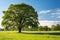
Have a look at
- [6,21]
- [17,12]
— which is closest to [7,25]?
[6,21]

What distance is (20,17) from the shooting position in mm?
52250

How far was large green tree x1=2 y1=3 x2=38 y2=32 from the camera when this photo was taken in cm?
5141

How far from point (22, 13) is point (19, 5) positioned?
3.05 meters

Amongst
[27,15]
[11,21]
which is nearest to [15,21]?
[11,21]

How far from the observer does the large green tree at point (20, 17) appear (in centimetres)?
5141

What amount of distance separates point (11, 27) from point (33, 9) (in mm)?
9982

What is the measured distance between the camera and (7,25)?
5169 centimetres

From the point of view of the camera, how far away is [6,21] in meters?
51.4

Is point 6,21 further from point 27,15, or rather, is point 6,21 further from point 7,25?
point 27,15

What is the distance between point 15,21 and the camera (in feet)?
171

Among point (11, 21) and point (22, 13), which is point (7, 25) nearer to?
point (11, 21)

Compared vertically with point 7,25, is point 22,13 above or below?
above

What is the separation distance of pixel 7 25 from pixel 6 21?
144cm

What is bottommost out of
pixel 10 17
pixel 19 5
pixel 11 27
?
pixel 11 27
